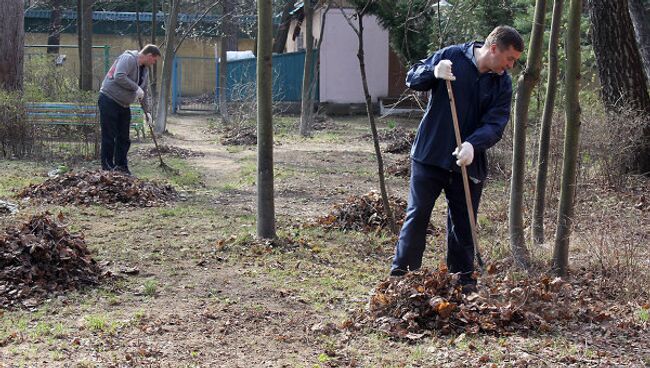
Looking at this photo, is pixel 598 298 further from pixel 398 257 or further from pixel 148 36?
pixel 148 36

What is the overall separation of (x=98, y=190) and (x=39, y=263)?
12.6 ft

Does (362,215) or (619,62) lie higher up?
(619,62)

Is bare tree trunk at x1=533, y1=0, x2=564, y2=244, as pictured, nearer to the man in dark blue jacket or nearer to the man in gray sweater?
the man in dark blue jacket

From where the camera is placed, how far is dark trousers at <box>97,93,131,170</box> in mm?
11484

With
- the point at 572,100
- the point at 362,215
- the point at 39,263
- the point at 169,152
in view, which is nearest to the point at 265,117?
the point at 362,215

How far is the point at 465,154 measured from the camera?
17.5ft

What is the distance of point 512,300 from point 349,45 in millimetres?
23454

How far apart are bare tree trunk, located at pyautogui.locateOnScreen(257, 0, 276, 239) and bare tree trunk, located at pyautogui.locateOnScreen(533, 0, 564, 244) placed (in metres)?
2.30

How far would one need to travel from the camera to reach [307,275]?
686 centimetres

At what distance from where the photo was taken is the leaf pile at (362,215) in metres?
8.66

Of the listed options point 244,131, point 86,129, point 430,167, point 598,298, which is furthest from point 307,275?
point 244,131

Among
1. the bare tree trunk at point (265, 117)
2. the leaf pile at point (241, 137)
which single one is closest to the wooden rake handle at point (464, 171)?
the bare tree trunk at point (265, 117)

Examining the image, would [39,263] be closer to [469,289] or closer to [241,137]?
[469,289]

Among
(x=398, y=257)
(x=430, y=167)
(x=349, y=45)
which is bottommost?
(x=398, y=257)
